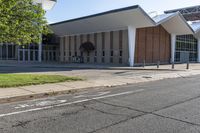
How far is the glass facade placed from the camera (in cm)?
5233

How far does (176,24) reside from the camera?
46.1 meters

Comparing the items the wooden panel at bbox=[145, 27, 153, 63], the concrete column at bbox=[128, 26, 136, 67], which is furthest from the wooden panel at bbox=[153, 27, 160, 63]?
the concrete column at bbox=[128, 26, 136, 67]

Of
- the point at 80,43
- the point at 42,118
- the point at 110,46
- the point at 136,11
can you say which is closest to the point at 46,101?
the point at 42,118

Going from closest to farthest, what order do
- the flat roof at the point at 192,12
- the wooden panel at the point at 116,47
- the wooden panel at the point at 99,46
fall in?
the wooden panel at the point at 116,47
the wooden panel at the point at 99,46
the flat roof at the point at 192,12

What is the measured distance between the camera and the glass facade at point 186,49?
52.3 m

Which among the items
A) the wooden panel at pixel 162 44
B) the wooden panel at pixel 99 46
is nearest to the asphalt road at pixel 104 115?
the wooden panel at pixel 99 46

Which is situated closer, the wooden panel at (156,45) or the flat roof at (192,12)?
the wooden panel at (156,45)

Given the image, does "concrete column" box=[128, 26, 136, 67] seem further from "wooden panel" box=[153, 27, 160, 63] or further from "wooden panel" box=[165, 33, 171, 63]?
"wooden panel" box=[165, 33, 171, 63]

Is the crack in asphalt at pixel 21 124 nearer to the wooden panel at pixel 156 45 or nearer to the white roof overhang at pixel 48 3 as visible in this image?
the wooden panel at pixel 156 45

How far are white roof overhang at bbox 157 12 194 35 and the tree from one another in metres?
30.2

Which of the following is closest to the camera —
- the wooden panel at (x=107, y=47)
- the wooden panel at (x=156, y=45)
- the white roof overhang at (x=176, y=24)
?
the white roof overhang at (x=176, y=24)

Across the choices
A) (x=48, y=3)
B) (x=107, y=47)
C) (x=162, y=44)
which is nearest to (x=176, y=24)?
(x=162, y=44)

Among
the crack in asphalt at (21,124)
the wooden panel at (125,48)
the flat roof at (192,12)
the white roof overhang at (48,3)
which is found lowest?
the crack in asphalt at (21,124)

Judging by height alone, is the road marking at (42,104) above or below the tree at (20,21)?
below
